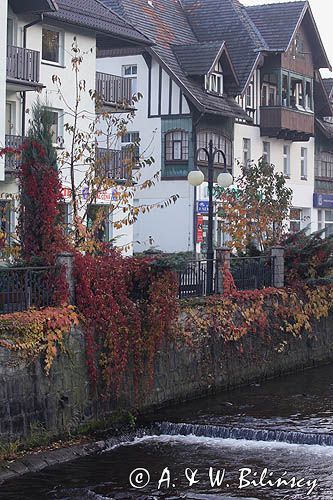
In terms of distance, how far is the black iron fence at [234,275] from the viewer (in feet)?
71.9

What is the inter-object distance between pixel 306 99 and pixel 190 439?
35.5 metres

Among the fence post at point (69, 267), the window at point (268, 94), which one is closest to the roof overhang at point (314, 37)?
the window at point (268, 94)

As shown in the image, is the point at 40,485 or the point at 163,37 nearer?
the point at 40,485

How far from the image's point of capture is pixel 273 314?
80.6 feet

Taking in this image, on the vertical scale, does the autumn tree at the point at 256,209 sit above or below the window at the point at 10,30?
below

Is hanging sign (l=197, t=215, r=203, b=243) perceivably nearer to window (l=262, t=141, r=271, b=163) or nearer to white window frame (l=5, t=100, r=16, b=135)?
window (l=262, t=141, r=271, b=163)

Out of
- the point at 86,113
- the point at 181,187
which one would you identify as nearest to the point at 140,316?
the point at 86,113

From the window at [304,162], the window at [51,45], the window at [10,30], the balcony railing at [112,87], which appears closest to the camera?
the window at [10,30]

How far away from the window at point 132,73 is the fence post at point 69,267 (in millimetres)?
25825

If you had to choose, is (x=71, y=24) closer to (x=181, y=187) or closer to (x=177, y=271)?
(x=181, y=187)

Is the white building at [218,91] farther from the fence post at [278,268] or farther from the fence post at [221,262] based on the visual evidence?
the fence post at [221,262]

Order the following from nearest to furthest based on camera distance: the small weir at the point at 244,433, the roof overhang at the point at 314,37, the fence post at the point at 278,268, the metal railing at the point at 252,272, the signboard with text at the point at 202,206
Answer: the small weir at the point at 244,433 → the metal railing at the point at 252,272 → the fence post at the point at 278,268 → the signboard with text at the point at 202,206 → the roof overhang at the point at 314,37

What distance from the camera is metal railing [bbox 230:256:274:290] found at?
965 inches

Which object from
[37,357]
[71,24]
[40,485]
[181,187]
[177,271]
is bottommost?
[40,485]
